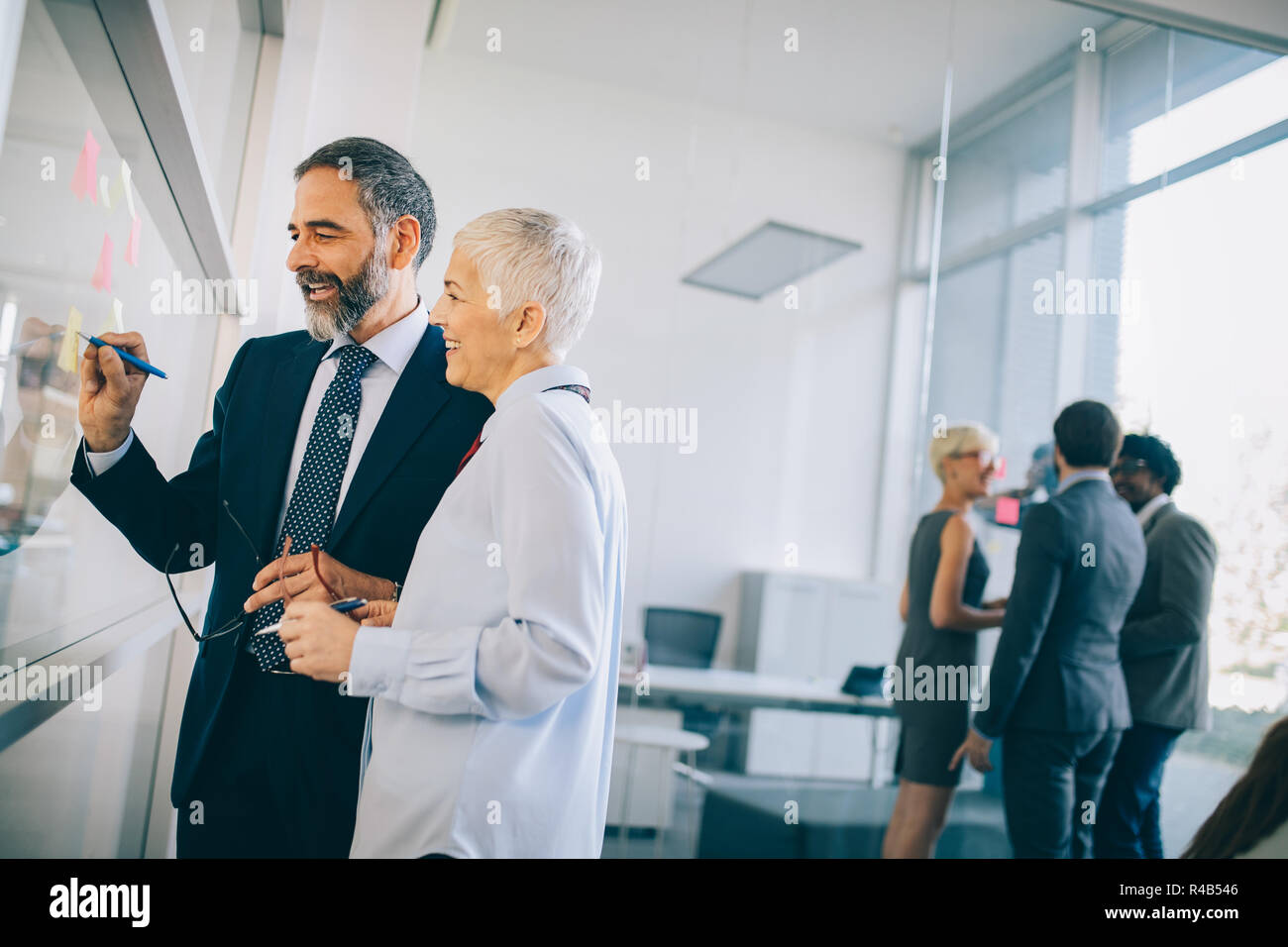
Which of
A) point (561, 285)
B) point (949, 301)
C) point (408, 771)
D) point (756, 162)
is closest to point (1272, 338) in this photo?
point (949, 301)

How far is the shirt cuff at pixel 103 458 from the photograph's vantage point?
1112mm

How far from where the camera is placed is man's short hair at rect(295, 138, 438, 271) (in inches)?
53.3

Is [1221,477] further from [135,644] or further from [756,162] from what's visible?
[135,644]

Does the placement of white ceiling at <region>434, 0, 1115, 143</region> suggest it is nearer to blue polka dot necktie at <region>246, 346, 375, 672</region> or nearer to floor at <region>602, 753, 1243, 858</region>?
blue polka dot necktie at <region>246, 346, 375, 672</region>

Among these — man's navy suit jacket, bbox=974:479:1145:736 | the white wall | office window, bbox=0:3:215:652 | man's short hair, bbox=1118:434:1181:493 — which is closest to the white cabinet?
the white wall

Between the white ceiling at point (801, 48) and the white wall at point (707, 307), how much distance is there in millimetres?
87

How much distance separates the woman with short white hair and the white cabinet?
2597 millimetres

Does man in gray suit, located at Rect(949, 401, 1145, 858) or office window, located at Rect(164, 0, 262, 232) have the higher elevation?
office window, located at Rect(164, 0, 262, 232)

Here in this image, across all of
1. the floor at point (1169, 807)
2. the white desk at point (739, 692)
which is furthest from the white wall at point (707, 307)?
the floor at point (1169, 807)

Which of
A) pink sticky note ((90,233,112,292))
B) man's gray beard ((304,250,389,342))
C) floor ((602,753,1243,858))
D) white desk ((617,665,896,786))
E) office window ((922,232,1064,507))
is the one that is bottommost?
floor ((602,753,1243,858))

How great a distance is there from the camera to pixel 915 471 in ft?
13.8

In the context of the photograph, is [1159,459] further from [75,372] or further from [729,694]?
[75,372]

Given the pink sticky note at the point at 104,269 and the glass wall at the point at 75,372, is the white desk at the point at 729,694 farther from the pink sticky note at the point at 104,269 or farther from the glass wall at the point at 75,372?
the pink sticky note at the point at 104,269

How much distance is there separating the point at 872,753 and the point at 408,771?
3095mm
